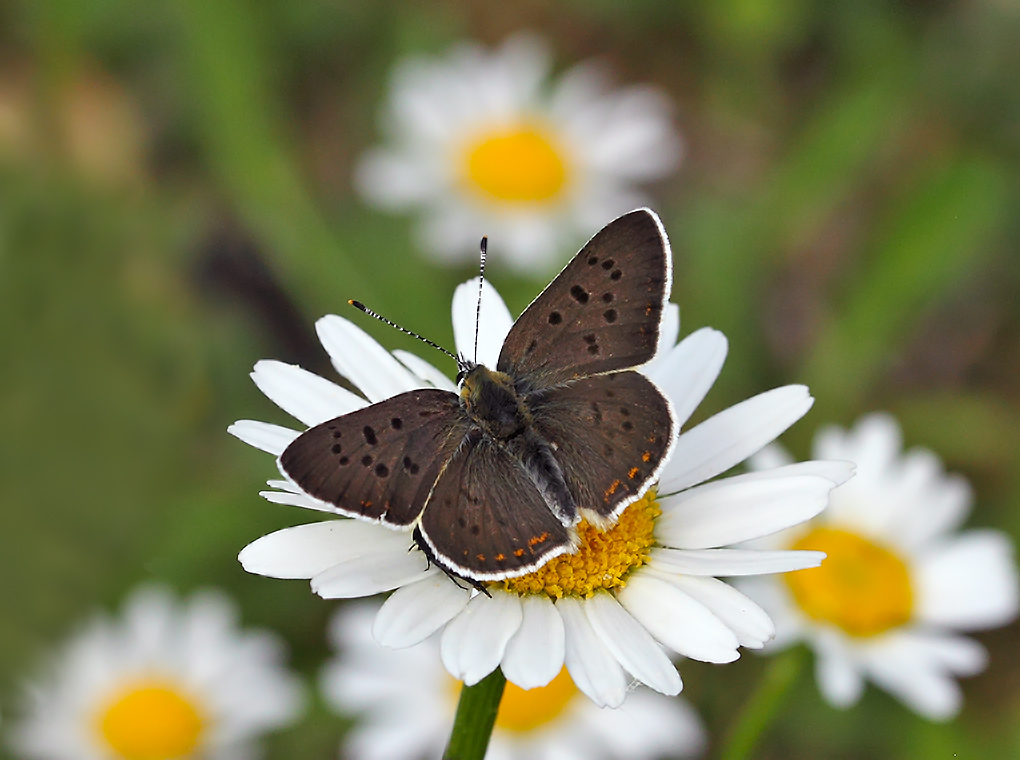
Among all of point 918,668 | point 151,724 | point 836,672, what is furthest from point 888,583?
point 151,724

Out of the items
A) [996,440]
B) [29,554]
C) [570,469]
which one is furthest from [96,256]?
[996,440]

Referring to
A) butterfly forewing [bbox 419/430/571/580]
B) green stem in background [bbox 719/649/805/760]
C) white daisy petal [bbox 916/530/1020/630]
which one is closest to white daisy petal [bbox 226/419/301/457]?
butterfly forewing [bbox 419/430/571/580]

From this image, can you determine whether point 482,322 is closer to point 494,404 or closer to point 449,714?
point 494,404

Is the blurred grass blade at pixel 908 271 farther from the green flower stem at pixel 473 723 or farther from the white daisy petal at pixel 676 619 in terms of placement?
the green flower stem at pixel 473 723

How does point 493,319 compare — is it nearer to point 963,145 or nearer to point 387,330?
point 387,330

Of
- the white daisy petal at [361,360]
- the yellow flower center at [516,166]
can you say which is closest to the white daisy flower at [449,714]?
the white daisy petal at [361,360]
